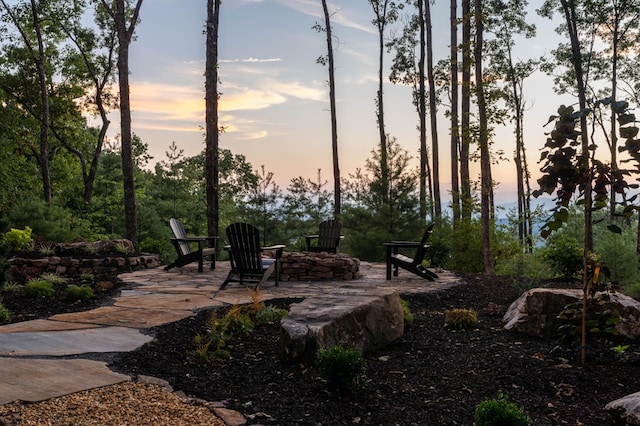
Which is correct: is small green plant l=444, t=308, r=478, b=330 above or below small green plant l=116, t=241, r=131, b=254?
below

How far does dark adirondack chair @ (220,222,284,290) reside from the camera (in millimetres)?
6383

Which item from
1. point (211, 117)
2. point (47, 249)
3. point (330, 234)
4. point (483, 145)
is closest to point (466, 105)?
point (483, 145)

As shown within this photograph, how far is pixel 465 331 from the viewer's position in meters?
4.63

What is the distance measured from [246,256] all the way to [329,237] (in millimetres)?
2726

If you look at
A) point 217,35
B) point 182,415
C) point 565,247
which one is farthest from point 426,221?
point 182,415

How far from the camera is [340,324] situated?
3.74 m

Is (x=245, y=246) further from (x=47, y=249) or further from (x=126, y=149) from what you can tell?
(x=126, y=149)

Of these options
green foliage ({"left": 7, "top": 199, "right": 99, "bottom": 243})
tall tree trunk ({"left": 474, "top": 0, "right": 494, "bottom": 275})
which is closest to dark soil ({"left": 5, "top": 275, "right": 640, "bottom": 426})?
tall tree trunk ({"left": 474, "top": 0, "right": 494, "bottom": 275})

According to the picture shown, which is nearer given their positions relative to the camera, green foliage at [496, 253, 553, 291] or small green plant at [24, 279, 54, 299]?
small green plant at [24, 279, 54, 299]

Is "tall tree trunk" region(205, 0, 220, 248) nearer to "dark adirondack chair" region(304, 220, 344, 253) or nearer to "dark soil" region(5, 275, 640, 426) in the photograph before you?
"dark adirondack chair" region(304, 220, 344, 253)

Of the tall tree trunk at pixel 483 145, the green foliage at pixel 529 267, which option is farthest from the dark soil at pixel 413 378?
the tall tree trunk at pixel 483 145

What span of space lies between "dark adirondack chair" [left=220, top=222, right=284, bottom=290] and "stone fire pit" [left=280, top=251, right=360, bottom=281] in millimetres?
634

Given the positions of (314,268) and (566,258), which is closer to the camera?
(566,258)

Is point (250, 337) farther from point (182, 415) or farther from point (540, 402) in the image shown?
point (540, 402)
